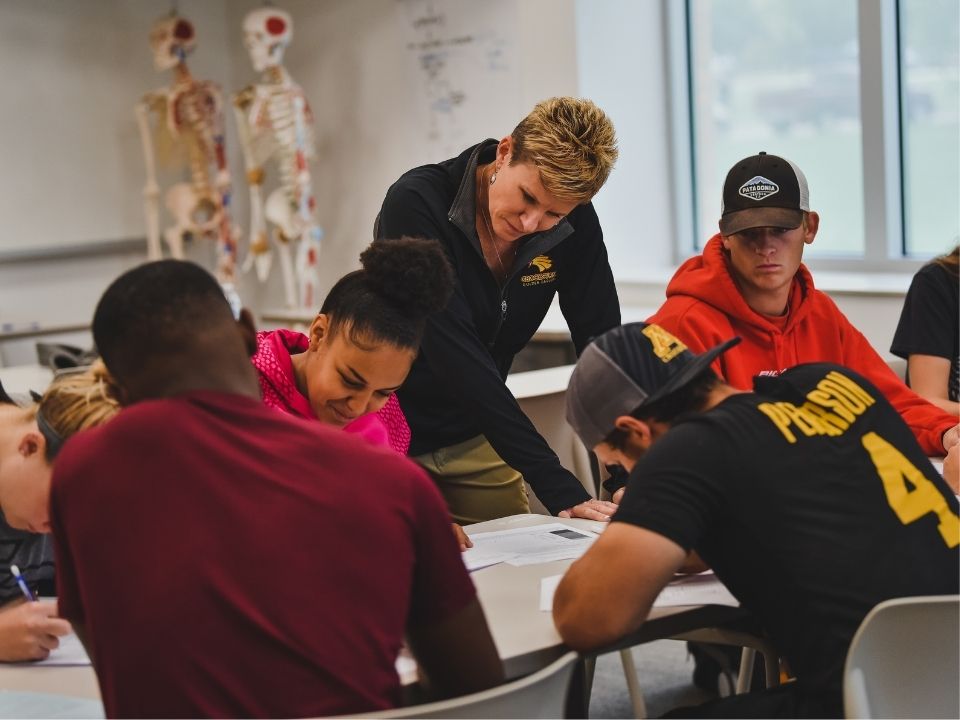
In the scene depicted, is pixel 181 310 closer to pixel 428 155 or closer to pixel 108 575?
pixel 108 575

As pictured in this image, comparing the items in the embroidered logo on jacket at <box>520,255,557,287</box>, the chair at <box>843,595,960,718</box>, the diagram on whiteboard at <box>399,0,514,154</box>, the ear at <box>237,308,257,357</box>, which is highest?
the diagram on whiteboard at <box>399,0,514,154</box>

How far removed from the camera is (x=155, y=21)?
6871 mm

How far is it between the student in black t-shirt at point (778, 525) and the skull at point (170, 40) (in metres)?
5.41

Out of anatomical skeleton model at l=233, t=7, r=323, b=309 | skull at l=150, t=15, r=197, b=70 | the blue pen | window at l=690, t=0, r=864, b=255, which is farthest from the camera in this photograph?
skull at l=150, t=15, r=197, b=70

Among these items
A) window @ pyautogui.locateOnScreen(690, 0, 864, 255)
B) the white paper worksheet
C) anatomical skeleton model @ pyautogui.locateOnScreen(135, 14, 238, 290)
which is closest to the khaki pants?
the white paper worksheet

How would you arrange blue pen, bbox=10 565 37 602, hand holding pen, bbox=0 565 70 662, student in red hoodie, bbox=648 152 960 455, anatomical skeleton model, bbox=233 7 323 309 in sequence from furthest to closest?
anatomical skeleton model, bbox=233 7 323 309 < student in red hoodie, bbox=648 152 960 455 < blue pen, bbox=10 565 37 602 < hand holding pen, bbox=0 565 70 662

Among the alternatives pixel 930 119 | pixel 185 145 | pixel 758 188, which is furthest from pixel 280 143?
pixel 758 188

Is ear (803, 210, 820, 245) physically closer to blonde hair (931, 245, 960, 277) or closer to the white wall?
blonde hair (931, 245, 960, 277)

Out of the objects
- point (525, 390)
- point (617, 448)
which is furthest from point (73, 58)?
point (617, 448)

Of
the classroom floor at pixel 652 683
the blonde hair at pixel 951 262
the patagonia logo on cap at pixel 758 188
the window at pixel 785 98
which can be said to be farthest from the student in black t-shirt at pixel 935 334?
the window at pixel 785 98

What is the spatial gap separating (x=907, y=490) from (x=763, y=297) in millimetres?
1057

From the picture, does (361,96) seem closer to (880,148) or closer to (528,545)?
(880,148)

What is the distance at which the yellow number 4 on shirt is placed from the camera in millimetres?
1725

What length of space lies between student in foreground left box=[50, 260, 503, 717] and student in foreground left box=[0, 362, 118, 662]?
407mm
